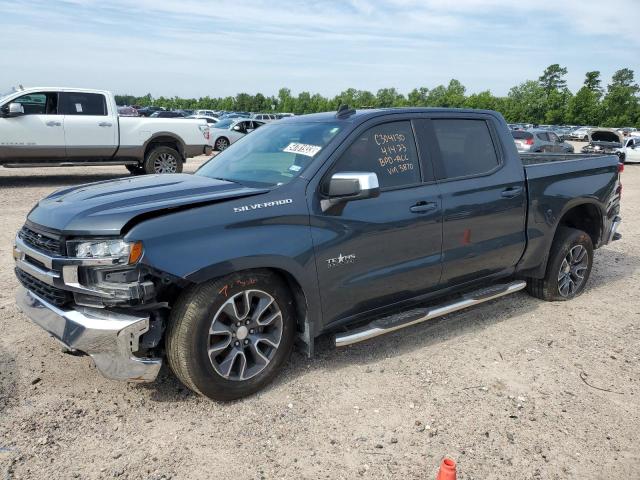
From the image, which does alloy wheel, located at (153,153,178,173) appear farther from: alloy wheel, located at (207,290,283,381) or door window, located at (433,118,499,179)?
alloy wheel, located at (207,290,283,381)

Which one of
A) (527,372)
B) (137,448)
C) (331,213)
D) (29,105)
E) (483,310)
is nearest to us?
(137,448)

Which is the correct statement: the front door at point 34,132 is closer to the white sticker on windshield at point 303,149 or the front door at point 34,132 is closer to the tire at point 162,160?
the tire at point 162,160

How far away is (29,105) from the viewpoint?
37.4 ft

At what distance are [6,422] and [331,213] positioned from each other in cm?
229

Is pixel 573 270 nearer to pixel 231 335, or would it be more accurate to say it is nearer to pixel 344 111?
pixel 344 111

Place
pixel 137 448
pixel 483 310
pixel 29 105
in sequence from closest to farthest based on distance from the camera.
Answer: pixel 137 448 → pixel 483 310 → pixel 29 105

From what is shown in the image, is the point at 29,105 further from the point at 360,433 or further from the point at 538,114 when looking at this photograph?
the point at 538,114

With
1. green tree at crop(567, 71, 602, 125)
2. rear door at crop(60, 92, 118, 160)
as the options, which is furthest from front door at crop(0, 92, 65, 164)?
green tree at crop(567, 71, 602, 125)

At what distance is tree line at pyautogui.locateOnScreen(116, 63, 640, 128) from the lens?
235ft

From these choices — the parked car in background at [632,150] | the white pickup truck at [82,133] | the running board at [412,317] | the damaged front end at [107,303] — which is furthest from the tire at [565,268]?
the parked car in background at [632,150]

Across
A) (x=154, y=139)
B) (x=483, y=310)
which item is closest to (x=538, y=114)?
(x=154, y=139)

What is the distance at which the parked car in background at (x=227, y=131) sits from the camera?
22.5 metres

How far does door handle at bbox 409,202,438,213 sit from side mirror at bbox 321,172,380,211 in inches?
20.5

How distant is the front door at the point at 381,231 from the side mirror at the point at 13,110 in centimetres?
965
